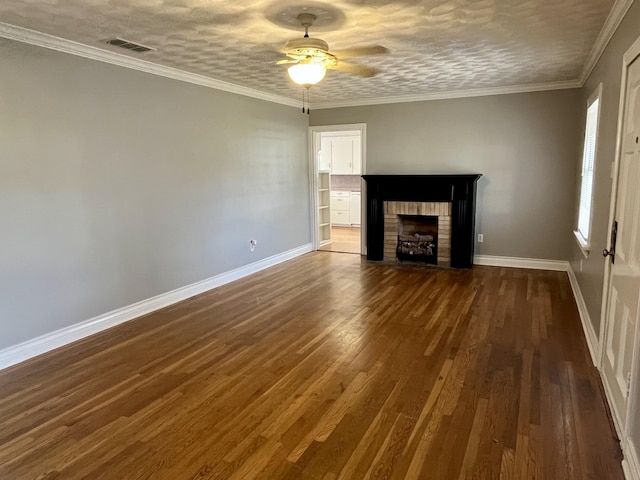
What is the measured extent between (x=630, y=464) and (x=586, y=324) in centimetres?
201

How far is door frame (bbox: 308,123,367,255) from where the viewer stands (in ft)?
22.9

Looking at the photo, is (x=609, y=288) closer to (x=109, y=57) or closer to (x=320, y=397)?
(x=320, y=397)

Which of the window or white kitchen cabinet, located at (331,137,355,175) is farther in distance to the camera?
white kitchen cabinet, located at (331,137,355,175)

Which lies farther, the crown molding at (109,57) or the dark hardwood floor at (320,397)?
the crown molding at (109,57)

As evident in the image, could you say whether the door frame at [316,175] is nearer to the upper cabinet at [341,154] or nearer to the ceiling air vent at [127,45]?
the upper cabinet at [341,154]

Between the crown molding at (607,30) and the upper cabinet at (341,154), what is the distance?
5.58 m

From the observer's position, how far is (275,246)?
6.70 m

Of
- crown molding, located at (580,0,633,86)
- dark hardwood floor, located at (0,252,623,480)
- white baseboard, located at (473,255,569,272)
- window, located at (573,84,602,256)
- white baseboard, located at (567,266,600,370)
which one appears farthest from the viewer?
white baseboard, located at (473,255,569,272)

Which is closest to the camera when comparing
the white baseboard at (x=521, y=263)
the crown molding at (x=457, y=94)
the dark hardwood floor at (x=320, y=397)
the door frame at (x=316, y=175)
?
the dark hardwood floor at (x=320, y=397)

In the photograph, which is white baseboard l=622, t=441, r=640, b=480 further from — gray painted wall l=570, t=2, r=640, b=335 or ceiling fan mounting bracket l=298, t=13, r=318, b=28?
ceiling fan mounting bracket l=298, t=13, r=318, b=28

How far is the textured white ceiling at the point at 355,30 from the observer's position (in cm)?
283

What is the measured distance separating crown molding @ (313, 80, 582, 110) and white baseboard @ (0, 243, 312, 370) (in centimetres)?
289

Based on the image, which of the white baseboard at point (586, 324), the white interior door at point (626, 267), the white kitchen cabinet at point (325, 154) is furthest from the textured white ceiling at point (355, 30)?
the white kitchen cabinet at point (325, 154)

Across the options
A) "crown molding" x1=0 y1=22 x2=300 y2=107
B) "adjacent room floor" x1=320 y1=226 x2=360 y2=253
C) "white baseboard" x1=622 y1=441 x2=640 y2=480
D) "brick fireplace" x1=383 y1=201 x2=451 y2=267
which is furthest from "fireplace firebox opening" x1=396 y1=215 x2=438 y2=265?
"white baseboard" x1=622 y1=441 x2=640 y2=480
